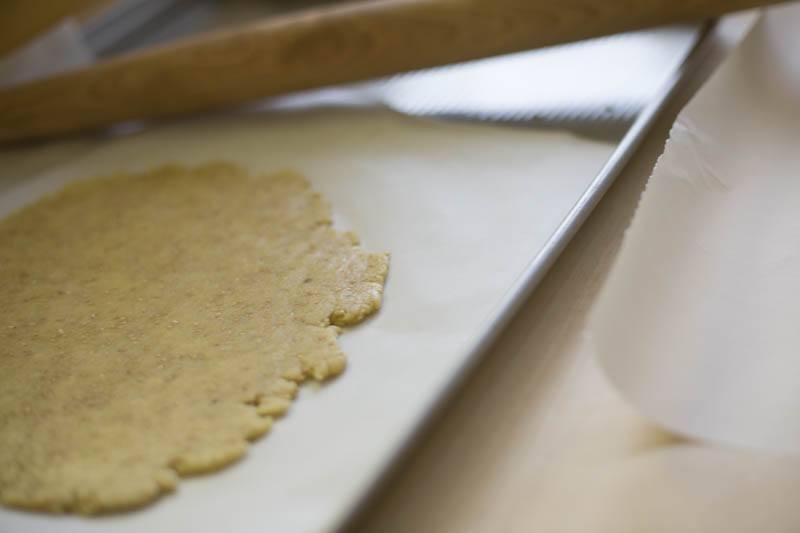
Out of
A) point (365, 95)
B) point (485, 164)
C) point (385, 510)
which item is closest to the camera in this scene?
point (385, 510)

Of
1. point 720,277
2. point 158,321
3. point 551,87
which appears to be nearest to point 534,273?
point 720,277

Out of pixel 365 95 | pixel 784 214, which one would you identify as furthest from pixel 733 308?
pixel 365 95

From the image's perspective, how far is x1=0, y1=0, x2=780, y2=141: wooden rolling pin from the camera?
46.7 inches

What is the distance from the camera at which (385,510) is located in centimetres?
69

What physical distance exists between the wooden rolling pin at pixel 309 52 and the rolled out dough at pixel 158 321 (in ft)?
0.61

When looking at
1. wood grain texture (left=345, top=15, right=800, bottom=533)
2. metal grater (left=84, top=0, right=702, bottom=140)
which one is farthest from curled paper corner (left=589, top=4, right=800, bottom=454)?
metal grater (left=84, top=0, right=702, bottom=140)

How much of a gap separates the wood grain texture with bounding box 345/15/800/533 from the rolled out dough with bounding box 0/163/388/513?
0.15 metres

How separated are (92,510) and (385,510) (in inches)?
10.2

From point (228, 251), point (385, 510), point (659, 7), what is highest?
point (659, 7)

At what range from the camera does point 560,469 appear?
2.28ft

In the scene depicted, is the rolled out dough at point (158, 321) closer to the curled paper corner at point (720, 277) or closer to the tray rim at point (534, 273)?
the tray rim at point (534, 273)

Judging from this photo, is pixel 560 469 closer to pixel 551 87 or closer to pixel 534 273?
pixel 534 273

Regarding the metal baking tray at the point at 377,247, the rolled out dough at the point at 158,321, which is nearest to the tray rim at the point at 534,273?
the metal baking tray at the point at 377,247

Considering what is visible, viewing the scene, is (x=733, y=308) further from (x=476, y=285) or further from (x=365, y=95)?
(x=365, y=95)
